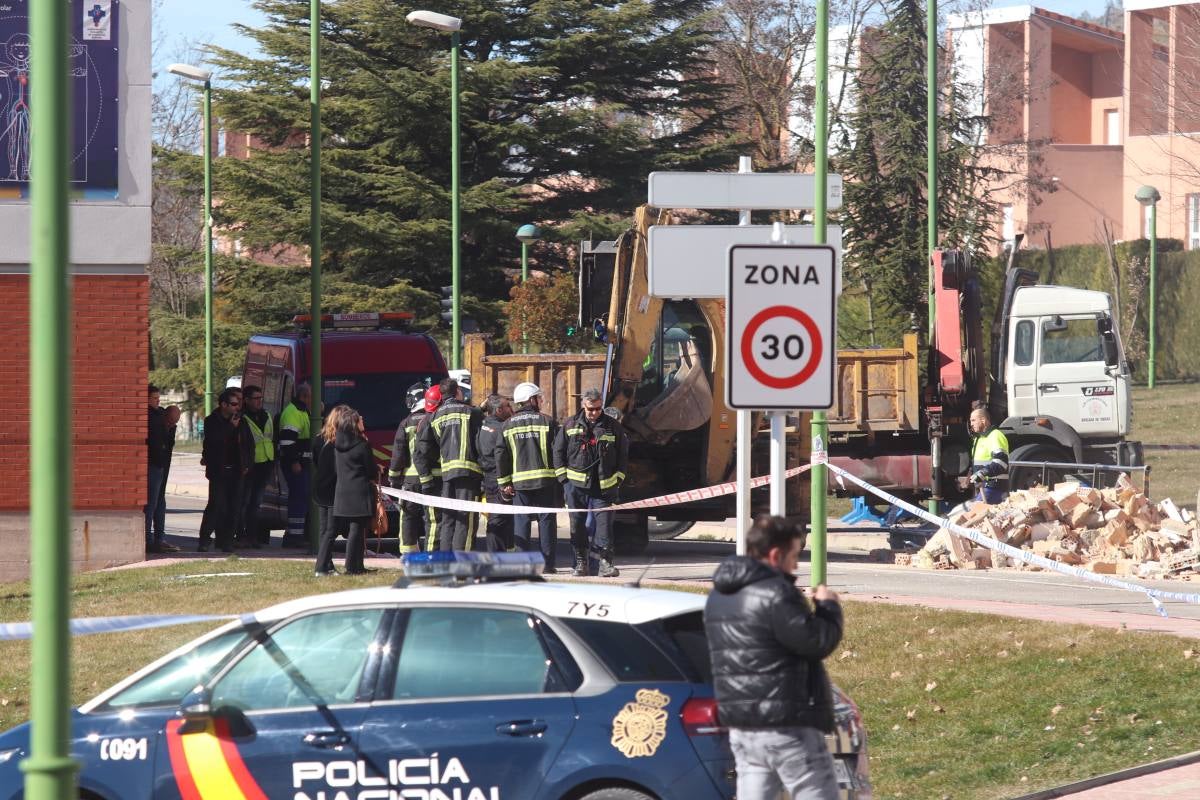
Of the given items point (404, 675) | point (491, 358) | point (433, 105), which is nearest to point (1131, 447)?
point (491, 358)

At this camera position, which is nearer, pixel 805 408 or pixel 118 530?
pixel 805 408

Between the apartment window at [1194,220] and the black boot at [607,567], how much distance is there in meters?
41.8

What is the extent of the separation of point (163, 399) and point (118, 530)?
36.9 meters

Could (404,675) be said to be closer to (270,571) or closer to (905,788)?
(905,788)

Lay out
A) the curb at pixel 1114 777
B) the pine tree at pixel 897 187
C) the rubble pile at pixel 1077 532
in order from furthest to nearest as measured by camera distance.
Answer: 1. the pine tree at pixel 897 187
2. the rubble pile at pixel 1077 532
3. the curb at pixel 1114 777

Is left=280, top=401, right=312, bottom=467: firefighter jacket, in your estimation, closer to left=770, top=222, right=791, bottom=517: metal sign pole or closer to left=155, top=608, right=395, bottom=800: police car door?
left=770, top=222, right=791, bottom=517: metal sign pole

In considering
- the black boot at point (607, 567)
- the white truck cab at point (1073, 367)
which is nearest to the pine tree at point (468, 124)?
the white truck cab at point (1073, 367)

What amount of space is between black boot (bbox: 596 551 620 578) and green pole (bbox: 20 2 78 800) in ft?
39.0

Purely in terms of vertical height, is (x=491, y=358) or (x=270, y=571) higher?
(x=491, y=358)

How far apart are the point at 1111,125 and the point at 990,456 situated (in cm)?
4721

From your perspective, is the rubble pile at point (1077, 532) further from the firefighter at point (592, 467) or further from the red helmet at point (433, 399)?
the red helmet at point (433, 399)

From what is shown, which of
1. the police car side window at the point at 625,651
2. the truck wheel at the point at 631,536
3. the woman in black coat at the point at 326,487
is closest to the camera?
the police car side window at the point at 625,651

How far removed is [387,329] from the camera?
72.5ft

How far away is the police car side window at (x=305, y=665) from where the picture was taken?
7.17m
